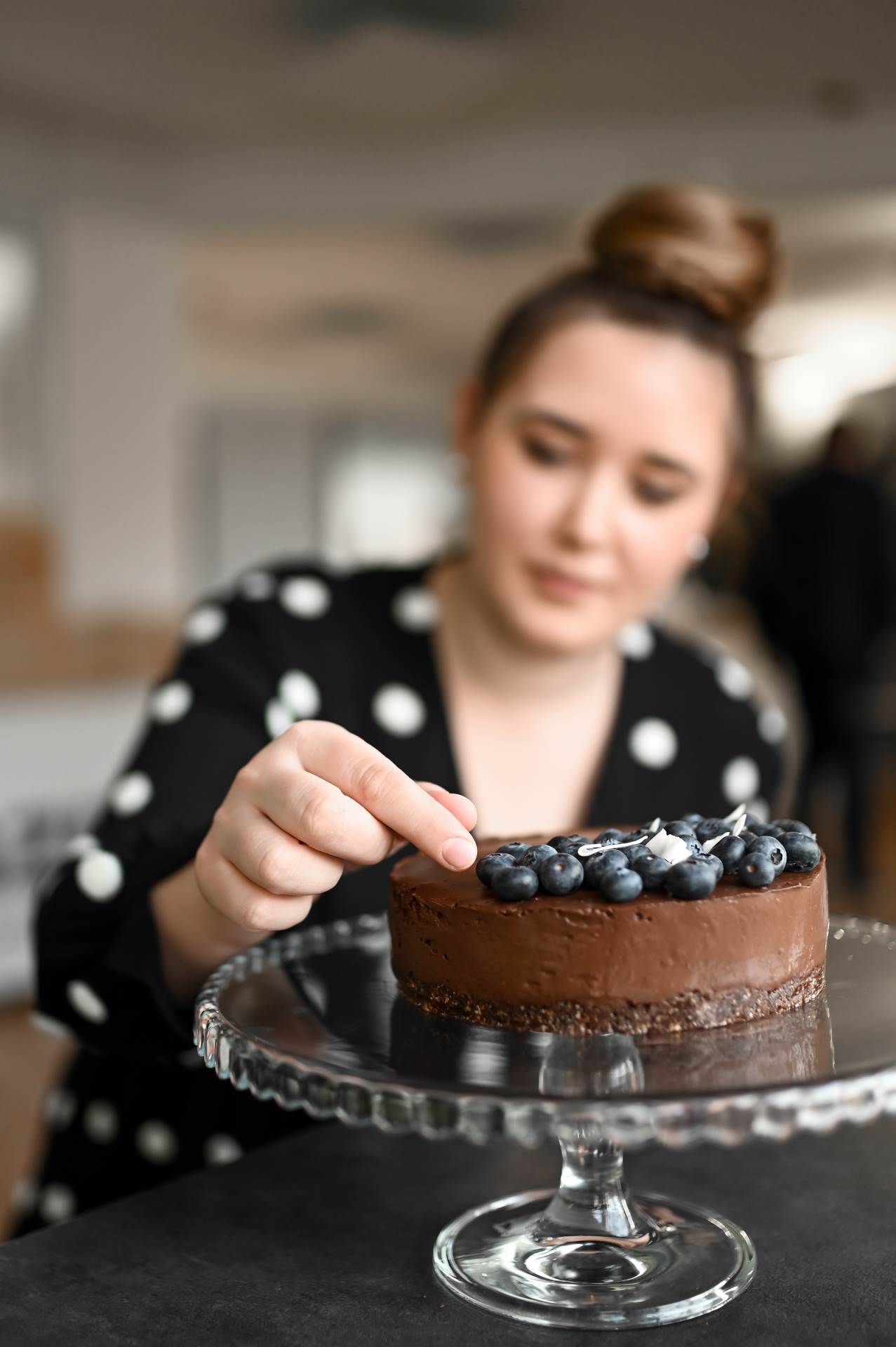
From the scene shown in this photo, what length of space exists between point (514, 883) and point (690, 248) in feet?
2.70

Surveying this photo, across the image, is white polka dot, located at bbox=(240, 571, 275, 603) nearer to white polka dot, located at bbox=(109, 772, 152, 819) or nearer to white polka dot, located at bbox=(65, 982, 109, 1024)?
white polka dot, located at bbox=(109, 772, 152, 819)

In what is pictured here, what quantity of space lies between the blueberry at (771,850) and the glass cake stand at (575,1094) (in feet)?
0.26

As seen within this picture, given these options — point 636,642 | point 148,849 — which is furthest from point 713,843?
point 636,642

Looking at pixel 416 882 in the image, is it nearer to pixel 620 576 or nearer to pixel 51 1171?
pixel 620 576

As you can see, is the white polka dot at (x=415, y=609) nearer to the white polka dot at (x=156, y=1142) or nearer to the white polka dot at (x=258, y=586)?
the white polka dot at (x=258, y=586)

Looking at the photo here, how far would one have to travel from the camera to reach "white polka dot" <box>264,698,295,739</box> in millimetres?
1281

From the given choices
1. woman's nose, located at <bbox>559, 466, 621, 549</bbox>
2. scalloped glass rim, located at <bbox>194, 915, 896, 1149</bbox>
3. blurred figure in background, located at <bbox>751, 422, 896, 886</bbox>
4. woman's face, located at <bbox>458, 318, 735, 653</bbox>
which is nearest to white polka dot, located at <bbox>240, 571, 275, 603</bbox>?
woman's face, located at <bbox>458, 318, 735, 653</bbox>

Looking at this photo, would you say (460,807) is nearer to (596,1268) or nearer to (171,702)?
(596,1268)

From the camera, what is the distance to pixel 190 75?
4.23 m

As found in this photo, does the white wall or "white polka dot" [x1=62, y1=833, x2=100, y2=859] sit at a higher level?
the white wall

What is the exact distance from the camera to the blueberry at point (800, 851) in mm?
788

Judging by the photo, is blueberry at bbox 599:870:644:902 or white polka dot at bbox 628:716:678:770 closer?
blueberry at bbox 599:870:644:902

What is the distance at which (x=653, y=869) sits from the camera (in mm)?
732

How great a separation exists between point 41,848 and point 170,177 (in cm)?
276
